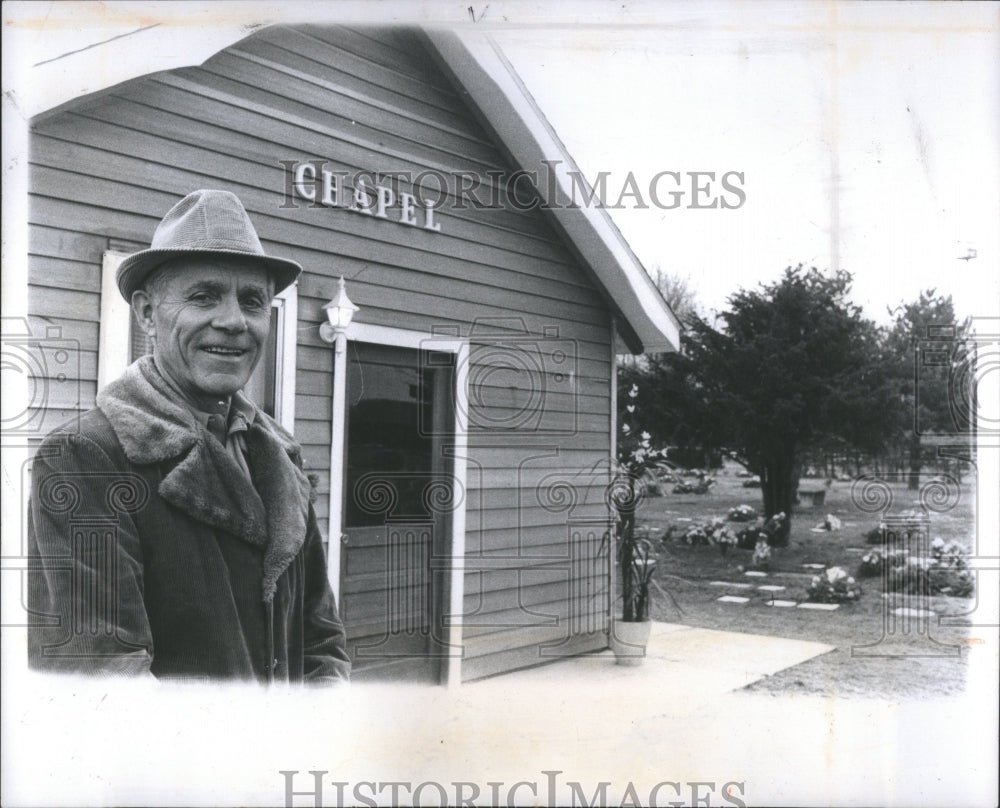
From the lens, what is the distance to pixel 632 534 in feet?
13.2

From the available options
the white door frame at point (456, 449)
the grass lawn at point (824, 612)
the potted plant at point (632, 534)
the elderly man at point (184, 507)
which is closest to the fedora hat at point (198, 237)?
the elderly man at point (184, 507)

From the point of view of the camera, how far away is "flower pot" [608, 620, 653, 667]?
399 centimetres

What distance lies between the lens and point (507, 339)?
3973 mm

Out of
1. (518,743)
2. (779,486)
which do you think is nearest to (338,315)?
(518,743)

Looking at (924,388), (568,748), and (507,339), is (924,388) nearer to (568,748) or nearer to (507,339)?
(507,339)

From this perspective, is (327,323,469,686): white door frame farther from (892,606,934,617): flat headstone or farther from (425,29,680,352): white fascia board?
(892,606,934,617): flat headstone

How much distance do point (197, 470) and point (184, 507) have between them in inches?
5.0

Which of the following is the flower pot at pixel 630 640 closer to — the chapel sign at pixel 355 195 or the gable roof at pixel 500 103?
the gable roof at pixel 500 103

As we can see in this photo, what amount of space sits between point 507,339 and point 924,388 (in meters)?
1.80

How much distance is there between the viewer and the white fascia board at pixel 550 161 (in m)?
3.58

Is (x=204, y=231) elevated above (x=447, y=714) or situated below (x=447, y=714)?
above

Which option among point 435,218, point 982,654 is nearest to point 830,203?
point 435,218

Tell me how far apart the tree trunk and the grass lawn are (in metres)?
0.04

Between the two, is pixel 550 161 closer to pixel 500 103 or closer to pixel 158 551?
pixel 500 103
